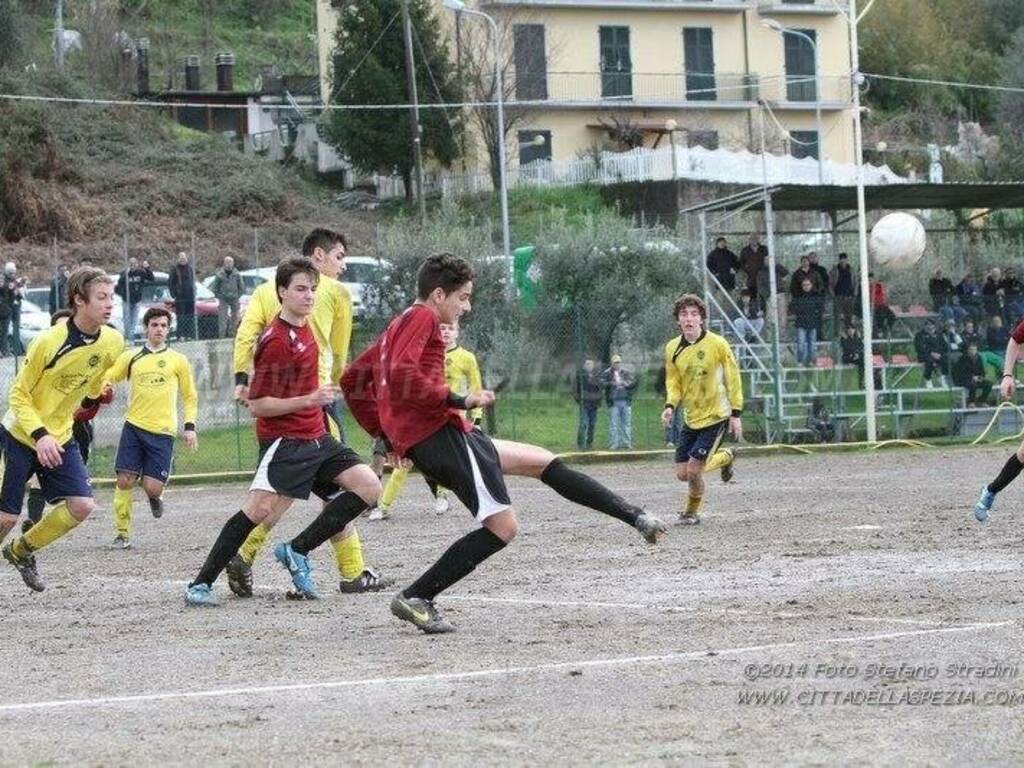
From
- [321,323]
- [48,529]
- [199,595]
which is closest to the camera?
[199,595]

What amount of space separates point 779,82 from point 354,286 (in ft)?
116

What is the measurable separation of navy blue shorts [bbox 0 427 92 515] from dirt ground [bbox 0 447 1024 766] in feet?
2.06

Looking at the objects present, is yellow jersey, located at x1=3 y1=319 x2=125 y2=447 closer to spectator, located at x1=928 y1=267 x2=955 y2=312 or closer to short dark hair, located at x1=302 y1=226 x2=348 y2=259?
short dark hair, located at x1=302 y1=226 x2=348 y2=259

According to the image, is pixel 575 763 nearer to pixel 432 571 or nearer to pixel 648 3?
pixel 432 571

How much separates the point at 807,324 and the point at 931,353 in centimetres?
200

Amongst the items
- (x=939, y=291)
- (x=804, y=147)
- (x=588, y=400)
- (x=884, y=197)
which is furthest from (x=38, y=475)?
(x=804, y=147)

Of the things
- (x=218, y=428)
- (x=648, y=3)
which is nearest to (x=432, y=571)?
(x=218, y=428)

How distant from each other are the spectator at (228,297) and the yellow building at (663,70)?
91.9ft

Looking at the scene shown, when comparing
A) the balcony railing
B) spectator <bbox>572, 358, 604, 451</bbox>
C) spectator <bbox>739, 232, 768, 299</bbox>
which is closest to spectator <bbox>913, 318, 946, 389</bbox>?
spectator <bbox>739, 232, 768, 299</bbox>

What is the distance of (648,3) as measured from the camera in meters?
66.2

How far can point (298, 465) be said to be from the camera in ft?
34.8

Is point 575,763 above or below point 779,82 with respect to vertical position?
below

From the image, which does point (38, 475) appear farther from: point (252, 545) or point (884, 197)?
point (884, 197)

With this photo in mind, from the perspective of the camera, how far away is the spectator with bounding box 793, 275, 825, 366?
29.7m
